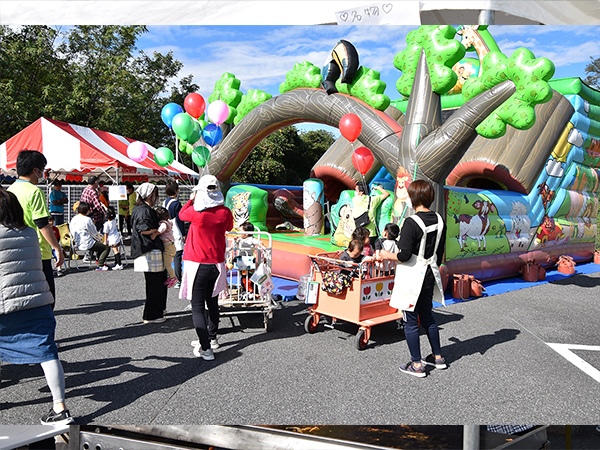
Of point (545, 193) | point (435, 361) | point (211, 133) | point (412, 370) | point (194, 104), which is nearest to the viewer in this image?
point (412, 370)

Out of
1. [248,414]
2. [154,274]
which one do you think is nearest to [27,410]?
[248,414]

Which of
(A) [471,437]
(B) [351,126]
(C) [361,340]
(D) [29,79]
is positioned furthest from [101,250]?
(D) [29,79]

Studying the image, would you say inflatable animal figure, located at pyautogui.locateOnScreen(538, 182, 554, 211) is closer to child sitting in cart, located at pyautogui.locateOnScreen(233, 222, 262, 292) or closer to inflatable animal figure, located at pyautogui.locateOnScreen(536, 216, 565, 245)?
inflatable animal figure, located at pyautogui.locateOnScreen(536, 216, 565, 245)

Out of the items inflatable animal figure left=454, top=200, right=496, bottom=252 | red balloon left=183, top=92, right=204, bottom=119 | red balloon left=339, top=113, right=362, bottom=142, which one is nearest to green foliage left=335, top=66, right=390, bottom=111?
red balloon left=339, top=113, right=362, bottom=142

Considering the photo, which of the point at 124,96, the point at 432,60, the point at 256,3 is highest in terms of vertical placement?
the point at 124,96

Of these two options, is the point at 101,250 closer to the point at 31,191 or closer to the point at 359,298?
the point at 31,191

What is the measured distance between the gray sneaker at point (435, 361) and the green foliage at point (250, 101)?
625 cm

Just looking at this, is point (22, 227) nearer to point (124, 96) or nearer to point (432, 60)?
point (432, 60)

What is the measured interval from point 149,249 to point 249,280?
1185mm

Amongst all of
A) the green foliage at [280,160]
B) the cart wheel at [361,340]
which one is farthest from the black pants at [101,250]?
the green foliage at [280,160]

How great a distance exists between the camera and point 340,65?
7316 mm

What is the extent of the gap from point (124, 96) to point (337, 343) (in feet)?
61.9

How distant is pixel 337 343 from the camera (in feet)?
16.5

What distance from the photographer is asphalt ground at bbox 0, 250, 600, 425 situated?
133 inches
